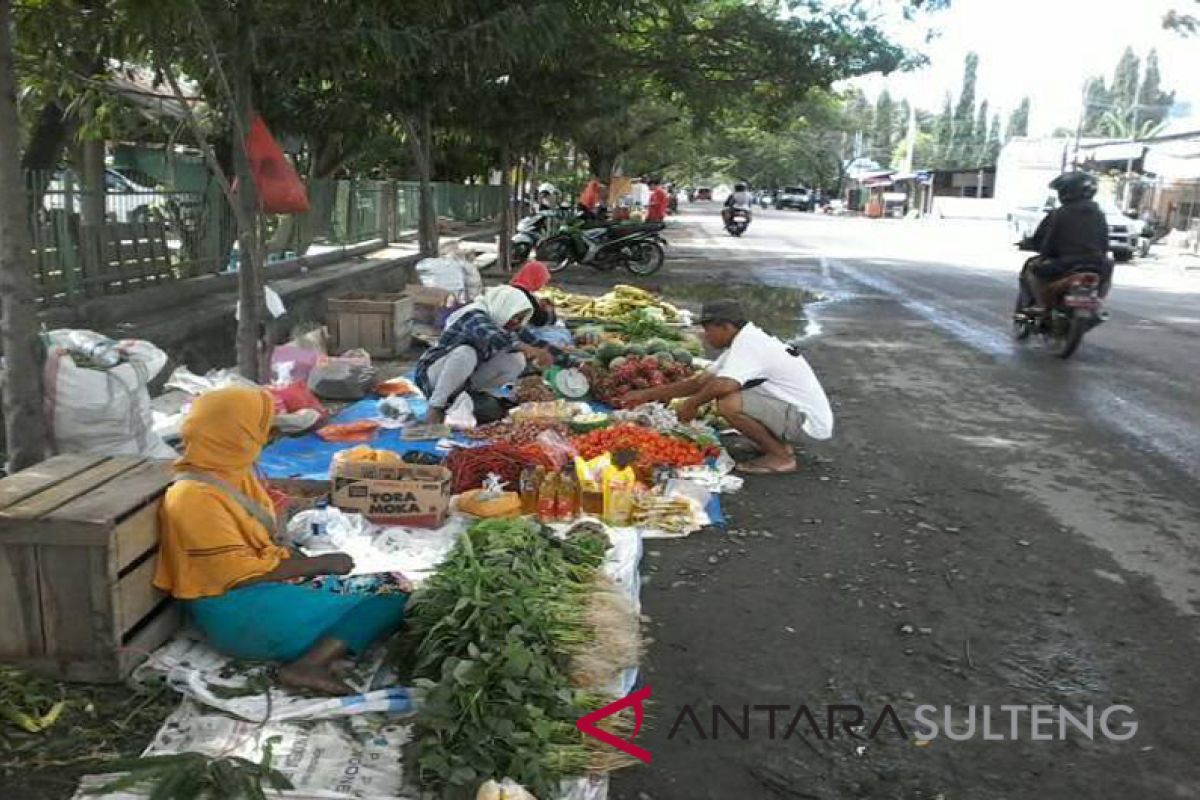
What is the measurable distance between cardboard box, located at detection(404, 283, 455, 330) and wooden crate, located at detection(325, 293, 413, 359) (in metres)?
0.93

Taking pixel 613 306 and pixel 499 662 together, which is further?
pixel 613 306

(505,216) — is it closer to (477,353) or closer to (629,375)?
(629,375)

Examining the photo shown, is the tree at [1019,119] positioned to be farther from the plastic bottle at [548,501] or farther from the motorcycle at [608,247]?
the plastic bottle at [548,501]

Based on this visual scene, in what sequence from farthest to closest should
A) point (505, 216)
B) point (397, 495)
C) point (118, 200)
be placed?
point (505, 216), point (118, 200), point (397, 495)

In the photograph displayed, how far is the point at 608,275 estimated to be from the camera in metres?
18.2

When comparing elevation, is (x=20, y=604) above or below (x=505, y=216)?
below

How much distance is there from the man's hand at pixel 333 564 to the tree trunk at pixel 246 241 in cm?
355

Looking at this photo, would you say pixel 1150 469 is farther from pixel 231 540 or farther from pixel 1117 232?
pixel 1117 232

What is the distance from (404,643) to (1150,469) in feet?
16.2

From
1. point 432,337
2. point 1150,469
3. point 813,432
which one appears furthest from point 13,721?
point 432,337

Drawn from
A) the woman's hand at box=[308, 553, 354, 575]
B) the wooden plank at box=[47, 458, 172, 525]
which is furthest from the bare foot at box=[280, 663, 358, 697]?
the wooden plank at box=[47, 458, 172, 525]

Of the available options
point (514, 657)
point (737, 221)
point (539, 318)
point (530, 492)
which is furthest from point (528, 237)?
point (514, 657)

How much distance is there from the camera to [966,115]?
108 metres

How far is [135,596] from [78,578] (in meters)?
0.18
